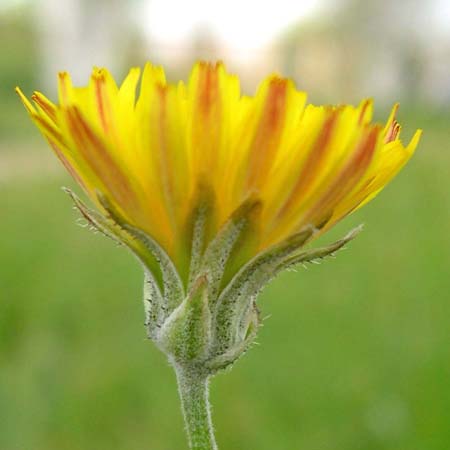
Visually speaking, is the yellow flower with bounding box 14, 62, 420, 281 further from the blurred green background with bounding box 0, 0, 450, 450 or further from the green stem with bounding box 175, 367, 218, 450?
the blurred green background with bounding box 0, 0, 450, 450

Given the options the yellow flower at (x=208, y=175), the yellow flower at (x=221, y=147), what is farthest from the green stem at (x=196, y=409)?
the yellow flower at (x=221, y=147)

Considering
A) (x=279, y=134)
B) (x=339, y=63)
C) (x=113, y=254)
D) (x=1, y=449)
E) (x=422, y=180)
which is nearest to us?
(x=279, y=134)

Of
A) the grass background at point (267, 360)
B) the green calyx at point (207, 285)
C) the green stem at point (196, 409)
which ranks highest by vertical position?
the grass background at point (267, 360)

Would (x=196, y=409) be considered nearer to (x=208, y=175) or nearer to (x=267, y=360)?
(x=208, y=175)

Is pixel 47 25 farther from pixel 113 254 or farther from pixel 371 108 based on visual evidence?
pixel 371 108

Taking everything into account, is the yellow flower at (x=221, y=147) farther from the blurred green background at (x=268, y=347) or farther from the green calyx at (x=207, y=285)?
the blurred green background at (x=268, y=347)

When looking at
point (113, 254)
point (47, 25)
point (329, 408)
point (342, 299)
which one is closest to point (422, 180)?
point (113, 254)
